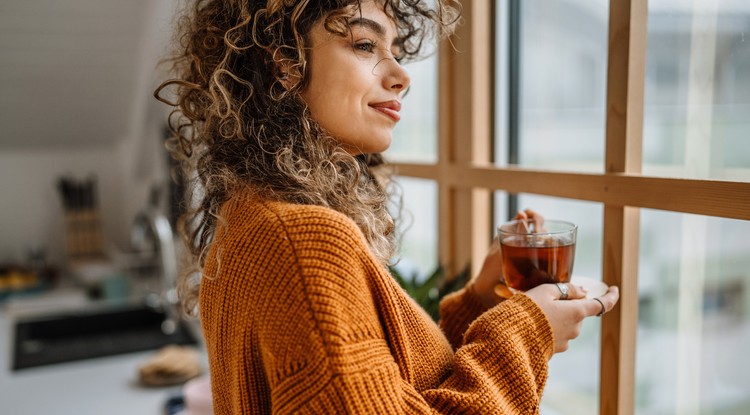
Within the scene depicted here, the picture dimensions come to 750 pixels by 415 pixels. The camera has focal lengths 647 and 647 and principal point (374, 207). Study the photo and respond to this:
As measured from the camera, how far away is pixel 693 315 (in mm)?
1078

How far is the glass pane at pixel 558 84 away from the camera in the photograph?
4.04 ft

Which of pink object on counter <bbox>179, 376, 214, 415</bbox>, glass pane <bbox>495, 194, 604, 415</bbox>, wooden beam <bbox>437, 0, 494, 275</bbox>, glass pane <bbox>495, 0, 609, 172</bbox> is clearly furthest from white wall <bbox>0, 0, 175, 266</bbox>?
glass pane <bbox>495, 194, 604, 415</bbox>

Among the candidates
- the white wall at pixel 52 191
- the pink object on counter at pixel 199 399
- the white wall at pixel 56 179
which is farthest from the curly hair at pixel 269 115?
the white wall at pixel 52 191

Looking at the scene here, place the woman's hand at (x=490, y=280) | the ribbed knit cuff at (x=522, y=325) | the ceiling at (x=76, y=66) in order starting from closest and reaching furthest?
the ribbed knit cuff at (x=522, y=325) → the woman's hand at (x=490, y=280) → the ceiling at (x=76, y=66)

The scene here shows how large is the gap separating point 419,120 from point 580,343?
2.68 ft

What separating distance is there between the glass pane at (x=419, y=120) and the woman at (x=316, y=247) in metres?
0.77

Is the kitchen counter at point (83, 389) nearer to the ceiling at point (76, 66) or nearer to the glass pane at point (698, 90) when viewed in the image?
the ceiling at point (76, 66)

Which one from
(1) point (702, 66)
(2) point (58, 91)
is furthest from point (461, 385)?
(2) point (58, 91)

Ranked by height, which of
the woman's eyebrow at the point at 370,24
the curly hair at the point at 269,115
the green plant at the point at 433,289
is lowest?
the green plant at the point at 433,289

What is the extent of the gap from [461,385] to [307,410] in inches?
7.9

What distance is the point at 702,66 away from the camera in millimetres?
986

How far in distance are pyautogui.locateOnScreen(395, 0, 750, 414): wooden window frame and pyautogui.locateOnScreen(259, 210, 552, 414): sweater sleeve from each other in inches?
9.7

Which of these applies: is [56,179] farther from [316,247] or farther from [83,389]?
[316,247]

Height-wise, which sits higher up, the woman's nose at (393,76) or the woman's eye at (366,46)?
the woman's eye at (366,46)
